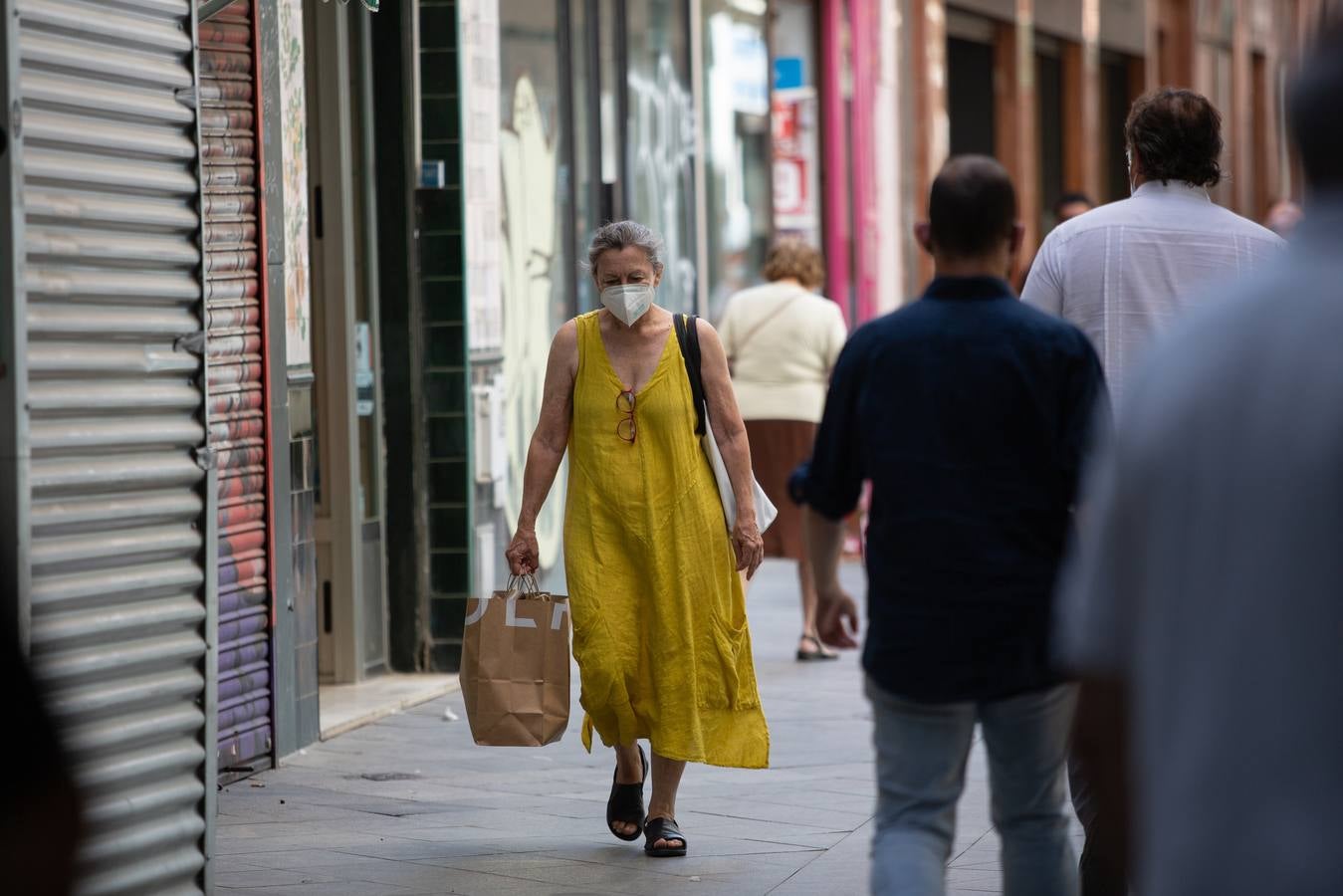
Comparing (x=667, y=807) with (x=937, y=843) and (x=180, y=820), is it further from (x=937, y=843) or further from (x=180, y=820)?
(x=937, y=843)

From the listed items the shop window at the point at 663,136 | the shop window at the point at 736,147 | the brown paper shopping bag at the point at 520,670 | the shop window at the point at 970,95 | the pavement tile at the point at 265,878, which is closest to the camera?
the pavement tile at the point at 265,878

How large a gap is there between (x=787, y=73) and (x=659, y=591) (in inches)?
411

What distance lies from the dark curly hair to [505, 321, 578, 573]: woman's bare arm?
1.88 metres

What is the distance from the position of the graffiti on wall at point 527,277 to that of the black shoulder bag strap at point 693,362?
4.05 meters

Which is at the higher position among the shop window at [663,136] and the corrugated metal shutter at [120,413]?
the shop window at [663,136]

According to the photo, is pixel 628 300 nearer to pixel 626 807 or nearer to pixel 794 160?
pixel 626 807

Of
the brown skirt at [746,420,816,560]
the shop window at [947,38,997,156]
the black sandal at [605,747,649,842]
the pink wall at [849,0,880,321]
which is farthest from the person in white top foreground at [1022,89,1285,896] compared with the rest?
the shop window at [947,38,997,156]

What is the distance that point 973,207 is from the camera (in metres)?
4.12

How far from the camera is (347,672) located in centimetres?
953

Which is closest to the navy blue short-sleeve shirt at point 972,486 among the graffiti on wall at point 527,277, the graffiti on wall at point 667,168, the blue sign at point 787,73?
the graffiti on wall at point 527,277

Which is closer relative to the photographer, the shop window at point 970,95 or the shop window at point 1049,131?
the shop window at point 970,95

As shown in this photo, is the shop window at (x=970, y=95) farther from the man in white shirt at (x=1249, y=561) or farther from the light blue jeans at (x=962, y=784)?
the man in white shirt at (x=1249, y=561)

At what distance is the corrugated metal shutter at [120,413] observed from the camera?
4.72 m

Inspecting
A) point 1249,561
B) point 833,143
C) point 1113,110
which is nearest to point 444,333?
point 833,143
